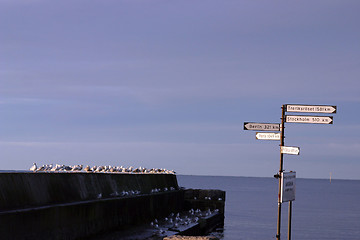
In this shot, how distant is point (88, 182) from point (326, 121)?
480 inches

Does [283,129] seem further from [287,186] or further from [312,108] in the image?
[287,186]

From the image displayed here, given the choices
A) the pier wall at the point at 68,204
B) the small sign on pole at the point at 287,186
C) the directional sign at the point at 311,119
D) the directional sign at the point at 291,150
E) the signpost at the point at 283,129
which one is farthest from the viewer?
the pier wall at the point at 68,204

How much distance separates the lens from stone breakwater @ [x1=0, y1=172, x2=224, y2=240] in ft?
66.6

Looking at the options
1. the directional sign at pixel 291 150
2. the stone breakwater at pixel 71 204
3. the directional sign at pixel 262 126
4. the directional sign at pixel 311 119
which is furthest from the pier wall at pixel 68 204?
the directional sign at pixel 311 119

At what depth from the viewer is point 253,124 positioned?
20328mm

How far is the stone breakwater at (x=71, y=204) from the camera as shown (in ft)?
66.6

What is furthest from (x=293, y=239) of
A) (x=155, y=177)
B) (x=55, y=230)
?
(x=55, y=230)

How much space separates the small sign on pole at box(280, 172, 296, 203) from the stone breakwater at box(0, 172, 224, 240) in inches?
328

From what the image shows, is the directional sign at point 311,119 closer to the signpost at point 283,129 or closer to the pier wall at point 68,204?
the signpost at point 283,129

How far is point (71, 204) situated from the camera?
2359 cm

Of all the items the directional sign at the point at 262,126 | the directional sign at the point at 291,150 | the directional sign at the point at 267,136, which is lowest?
the directional sign at the point at 291,150

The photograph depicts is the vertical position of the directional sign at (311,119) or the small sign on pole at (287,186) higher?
the directional sign at (311,119)

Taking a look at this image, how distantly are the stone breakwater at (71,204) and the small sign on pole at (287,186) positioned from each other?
27.4 feet

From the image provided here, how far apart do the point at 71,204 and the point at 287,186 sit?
8.85 metres
